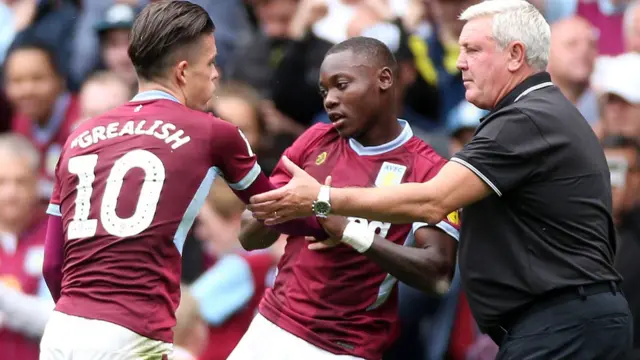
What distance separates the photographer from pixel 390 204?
17.7ft

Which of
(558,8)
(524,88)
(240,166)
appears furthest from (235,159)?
(558,8)

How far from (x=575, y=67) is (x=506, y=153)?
3.92 m

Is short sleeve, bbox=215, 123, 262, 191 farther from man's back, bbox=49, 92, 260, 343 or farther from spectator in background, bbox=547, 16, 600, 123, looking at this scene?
spectator in background, bbox=547, 16, 600, 123

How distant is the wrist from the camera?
18.5ft

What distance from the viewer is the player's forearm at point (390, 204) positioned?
5398 mm

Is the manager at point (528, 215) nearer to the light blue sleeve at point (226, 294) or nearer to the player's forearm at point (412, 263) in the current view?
the player's forearm at point (412, 263)

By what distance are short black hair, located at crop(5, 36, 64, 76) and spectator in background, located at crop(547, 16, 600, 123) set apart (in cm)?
409

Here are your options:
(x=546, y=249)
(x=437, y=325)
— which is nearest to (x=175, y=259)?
(x=546, y=249)

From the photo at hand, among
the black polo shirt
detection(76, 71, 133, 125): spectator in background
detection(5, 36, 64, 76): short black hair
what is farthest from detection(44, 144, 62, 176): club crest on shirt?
the black polo shirt

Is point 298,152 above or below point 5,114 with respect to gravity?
above

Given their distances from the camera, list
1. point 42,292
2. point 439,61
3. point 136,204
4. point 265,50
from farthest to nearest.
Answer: point 265,50 < point 439,61 < point 42,292 < point 136,204

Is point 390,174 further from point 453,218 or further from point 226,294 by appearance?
point 226,294

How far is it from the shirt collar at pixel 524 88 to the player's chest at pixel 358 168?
2.00 feet

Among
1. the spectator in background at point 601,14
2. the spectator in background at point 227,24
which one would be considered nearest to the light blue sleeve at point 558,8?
the spectator in background at point 601,14
